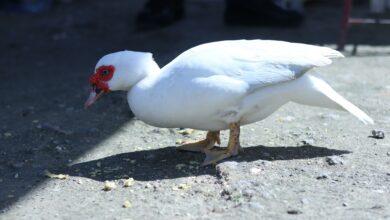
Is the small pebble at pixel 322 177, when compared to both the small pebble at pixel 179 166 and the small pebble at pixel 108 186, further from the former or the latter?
the small pebble at pixel 108 186

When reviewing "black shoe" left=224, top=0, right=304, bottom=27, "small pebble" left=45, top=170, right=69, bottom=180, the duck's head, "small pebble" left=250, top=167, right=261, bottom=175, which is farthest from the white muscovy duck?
"black shoe" left=224, top=0, right=304, bottom=27

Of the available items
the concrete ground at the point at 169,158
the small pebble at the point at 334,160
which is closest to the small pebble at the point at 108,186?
the concrete ground at the point at 169,158

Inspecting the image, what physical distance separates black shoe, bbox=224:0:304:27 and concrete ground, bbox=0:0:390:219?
1.11 m

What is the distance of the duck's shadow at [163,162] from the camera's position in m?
4.00

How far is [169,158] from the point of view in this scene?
426 centimetres

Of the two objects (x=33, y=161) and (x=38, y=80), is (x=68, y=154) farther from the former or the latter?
(x=38, y=80)

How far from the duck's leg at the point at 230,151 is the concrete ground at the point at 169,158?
53mm

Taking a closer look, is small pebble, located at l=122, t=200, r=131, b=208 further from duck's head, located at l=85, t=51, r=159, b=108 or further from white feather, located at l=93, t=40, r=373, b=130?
duck's head, located at l=85, t=51, r=159, b=108

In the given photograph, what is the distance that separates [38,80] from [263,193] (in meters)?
3.21

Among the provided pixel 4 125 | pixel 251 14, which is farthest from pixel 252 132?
pixel 251 14

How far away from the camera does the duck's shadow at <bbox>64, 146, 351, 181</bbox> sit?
400 centimetres

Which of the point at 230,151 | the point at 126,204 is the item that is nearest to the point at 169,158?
the point at 230,151

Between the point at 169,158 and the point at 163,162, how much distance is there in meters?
0.08

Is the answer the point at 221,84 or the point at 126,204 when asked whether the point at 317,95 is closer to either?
the point at 221,84
